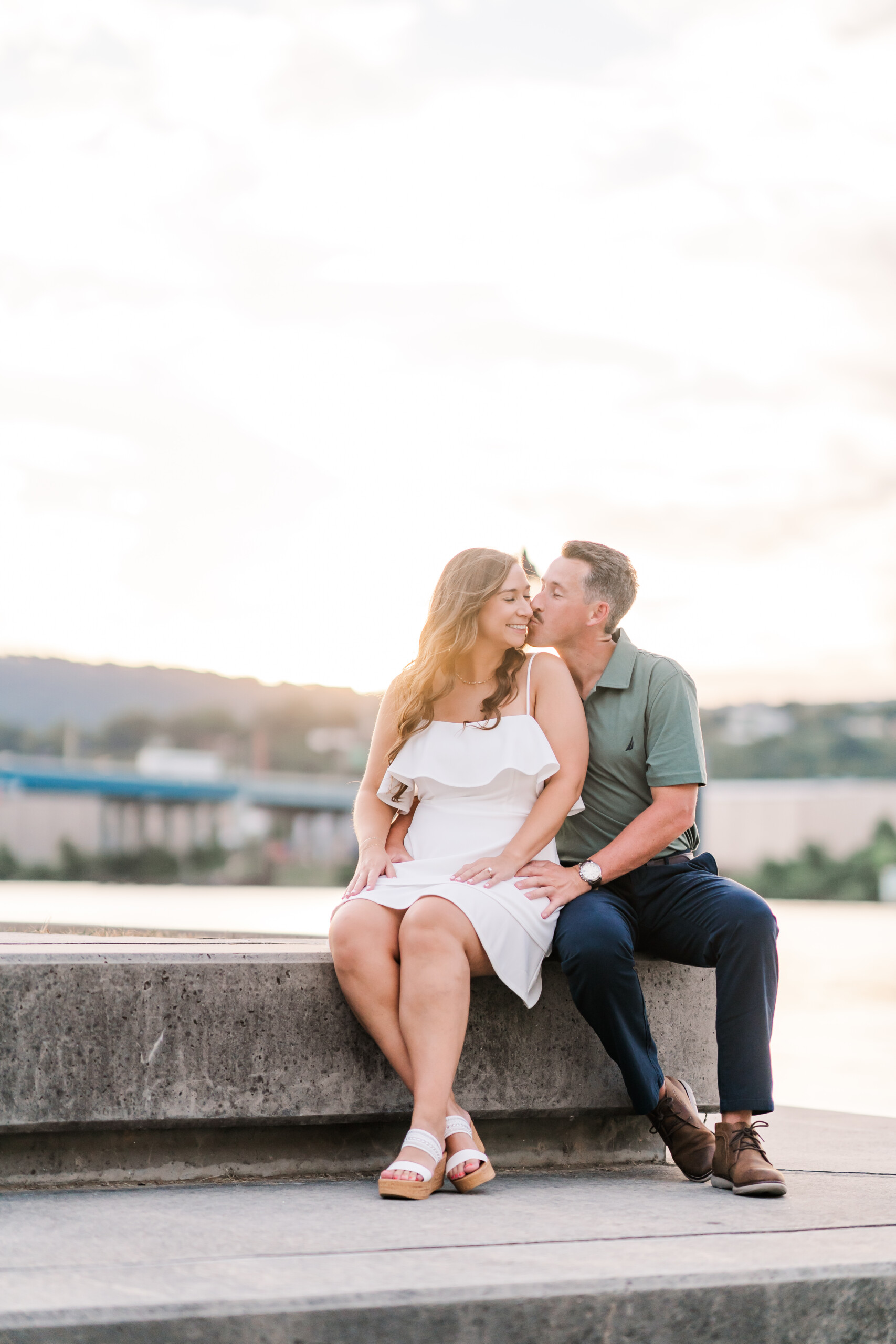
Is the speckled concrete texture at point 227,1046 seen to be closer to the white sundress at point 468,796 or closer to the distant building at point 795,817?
the white sundress at point 468,796

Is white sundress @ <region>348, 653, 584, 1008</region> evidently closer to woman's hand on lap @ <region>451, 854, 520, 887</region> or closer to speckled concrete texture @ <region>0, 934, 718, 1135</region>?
woman's hand on lap @ <region>451, 854, 520, 887</region>

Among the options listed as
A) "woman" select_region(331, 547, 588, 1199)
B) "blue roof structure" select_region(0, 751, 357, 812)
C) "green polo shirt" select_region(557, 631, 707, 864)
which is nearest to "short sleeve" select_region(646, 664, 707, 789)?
"green polo shirt" select_region(557, 631, 707, 864)

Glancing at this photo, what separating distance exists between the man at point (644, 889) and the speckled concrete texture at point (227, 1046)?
0.20 meters

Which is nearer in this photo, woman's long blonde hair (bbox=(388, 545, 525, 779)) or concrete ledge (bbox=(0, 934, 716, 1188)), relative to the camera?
concrete ledge (bbox=(0, 934, 716, 1188))

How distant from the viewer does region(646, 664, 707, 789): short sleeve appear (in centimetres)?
353

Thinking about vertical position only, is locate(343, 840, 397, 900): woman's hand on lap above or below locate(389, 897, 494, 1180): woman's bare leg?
above

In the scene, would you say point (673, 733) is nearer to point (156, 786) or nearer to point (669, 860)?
point (669, 860)

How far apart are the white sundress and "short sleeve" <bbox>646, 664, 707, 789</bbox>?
261 mm

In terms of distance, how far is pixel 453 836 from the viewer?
3516 millimetres

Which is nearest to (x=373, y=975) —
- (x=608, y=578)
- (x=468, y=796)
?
(x=468, y=796)

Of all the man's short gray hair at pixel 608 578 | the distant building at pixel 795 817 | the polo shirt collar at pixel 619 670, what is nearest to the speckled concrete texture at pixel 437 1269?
the polo shirt collar at pixel 619 670

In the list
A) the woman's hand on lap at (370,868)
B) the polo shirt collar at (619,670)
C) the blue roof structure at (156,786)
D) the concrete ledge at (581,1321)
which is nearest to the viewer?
the concrete ledge at (581,1321)

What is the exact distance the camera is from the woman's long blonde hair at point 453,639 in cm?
362

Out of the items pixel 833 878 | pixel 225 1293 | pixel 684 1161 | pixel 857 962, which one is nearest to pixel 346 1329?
pixel 225 1293
